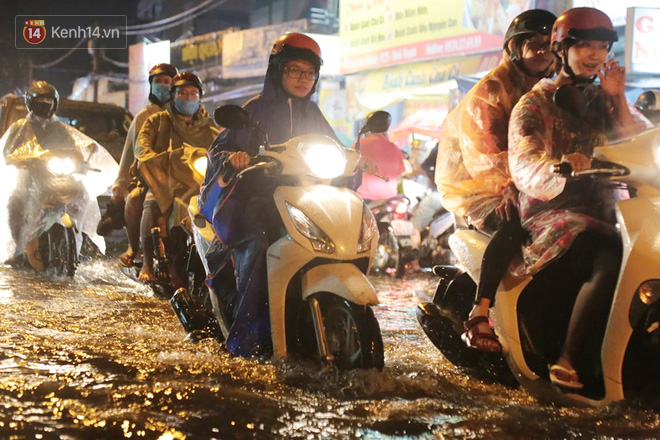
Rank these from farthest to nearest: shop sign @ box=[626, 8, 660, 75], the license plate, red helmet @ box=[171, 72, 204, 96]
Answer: shop sign @ box=[626, 8, 660, 75]
the license plate
red helmet @ box=[171, 72, 204, 96]

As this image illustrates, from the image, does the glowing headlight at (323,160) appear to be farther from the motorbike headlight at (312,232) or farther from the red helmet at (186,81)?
the red helmet at (186,81)

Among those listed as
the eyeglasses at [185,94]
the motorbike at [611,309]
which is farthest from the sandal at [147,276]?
the motorbike at [611,309]

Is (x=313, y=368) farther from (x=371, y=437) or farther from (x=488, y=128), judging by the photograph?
(x=488, y=128)

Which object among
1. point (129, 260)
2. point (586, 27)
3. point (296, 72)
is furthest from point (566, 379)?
point (129, 260)

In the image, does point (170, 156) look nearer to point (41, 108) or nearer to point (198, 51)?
point (41, 108)

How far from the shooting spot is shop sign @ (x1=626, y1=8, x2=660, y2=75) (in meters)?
13.8

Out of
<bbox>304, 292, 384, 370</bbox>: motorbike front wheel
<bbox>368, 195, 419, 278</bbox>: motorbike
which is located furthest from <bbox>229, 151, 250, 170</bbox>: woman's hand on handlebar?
<bbox>368, 195, 419, 278</bbox>: motorbike

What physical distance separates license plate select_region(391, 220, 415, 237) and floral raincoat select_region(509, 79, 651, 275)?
6.60 metres

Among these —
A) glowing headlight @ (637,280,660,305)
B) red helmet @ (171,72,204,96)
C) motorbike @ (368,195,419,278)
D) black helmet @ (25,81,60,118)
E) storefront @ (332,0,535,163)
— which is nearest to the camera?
glowing headlight @ (637,280,660,305)

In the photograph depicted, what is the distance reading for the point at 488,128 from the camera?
4.41m

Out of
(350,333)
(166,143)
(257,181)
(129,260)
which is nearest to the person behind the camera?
(350,333)

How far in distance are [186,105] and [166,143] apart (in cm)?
43

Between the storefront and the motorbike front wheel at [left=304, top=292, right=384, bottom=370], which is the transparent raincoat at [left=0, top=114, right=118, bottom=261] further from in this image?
the storefront

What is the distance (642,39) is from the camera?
548 inches
